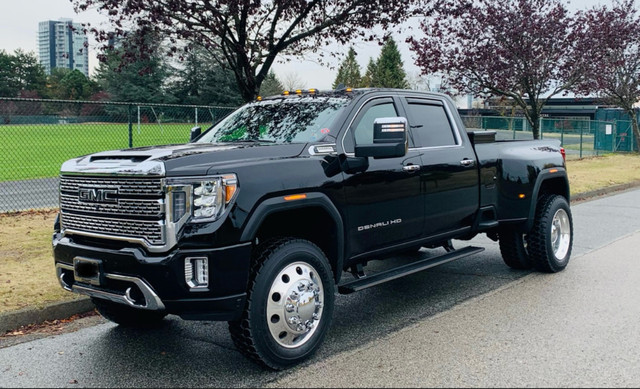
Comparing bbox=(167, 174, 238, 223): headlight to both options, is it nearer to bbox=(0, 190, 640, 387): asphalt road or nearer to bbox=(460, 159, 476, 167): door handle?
bbox=(0, 190, 640, 387): asphalt road

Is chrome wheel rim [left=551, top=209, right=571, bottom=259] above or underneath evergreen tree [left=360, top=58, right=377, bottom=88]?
underneath

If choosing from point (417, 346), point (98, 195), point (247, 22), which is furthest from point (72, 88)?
point (417, 346)

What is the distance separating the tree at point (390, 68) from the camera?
84.6 m

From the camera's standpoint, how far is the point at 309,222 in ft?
16.0

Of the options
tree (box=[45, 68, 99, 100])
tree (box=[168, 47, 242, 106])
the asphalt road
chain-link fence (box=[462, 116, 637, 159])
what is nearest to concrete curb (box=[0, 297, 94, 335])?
the asphalt road

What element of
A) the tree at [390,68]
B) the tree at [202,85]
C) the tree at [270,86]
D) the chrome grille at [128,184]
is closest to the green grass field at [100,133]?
the chrome grille at [128,184]

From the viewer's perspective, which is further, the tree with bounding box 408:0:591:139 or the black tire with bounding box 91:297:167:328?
the tree with bounding box 408:0:591:139

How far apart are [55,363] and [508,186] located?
15.8 ft

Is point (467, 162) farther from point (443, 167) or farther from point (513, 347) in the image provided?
point (513, 347)

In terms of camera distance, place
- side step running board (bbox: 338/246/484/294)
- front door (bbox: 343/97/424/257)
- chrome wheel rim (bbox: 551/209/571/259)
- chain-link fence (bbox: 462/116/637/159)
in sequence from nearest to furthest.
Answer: side step running board (bbox: 338/246/484/294), front door (bbox: 343/97/424/257), chrome wheel rim (bbox: 551/209/571/259), chain-link fence (bbox: 462/116/637/159)

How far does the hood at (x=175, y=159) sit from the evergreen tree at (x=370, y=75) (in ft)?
260

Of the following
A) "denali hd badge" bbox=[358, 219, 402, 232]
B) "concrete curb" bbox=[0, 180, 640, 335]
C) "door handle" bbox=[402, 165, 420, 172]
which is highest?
"door handle" bbox=[402, 165, 420, 172]

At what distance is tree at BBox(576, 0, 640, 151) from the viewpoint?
68.0 feet

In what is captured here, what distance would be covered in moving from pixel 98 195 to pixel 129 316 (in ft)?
4.68
